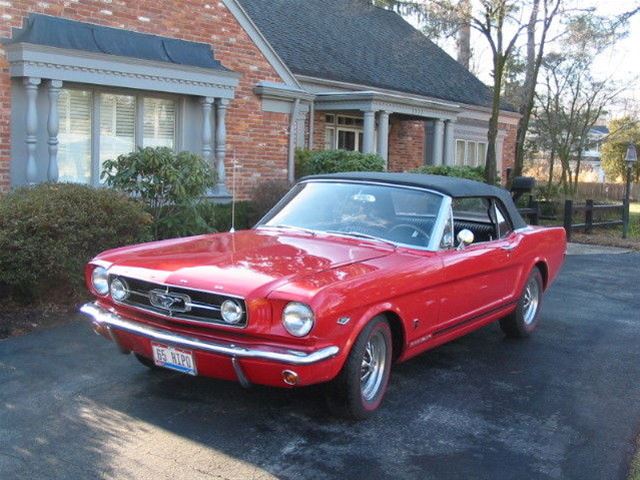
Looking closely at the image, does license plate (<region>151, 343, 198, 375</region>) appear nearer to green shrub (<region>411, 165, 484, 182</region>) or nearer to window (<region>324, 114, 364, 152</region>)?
green shrub (<region>411, 165, 484, 182</region>)

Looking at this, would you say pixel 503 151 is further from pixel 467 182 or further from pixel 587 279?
pixel 467 182

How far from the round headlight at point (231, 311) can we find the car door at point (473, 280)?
1.69 m

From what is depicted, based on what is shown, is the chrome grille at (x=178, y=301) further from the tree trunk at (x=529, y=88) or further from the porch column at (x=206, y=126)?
the tree trunk at (x=529, y=88)

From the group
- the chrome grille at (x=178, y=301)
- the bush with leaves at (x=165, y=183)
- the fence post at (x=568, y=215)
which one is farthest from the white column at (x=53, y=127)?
the fence post at (x=568, y=215)

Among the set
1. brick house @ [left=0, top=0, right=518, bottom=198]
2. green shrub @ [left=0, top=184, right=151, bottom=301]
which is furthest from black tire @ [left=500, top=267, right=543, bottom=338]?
brick house @ [left=0, top=0, right=518, bottom=198]

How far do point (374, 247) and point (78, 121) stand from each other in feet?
23.5

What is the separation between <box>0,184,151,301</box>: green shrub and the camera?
687 centimetres

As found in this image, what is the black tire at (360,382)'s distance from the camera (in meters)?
4.43

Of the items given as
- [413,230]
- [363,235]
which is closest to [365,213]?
[363,235]

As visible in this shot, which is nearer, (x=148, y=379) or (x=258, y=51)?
(x=148, y=379)

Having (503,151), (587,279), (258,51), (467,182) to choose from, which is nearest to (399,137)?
(503,151)

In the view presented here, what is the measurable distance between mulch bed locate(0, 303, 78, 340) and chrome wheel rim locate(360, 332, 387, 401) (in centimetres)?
350

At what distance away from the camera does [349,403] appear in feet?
14.8

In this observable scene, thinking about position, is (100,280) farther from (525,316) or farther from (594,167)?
(594,167)
